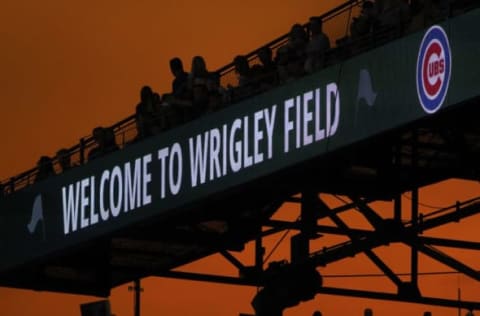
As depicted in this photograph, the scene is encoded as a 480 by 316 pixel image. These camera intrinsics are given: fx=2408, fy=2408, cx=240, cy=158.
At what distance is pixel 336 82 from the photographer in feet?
85.9

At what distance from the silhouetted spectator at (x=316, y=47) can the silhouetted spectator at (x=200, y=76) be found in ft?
8.44

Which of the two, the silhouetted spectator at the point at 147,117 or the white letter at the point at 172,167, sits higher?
the silhouetted spectator at the point at 147,117

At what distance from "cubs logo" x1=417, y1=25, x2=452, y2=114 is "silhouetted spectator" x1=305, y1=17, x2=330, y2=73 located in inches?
93.2

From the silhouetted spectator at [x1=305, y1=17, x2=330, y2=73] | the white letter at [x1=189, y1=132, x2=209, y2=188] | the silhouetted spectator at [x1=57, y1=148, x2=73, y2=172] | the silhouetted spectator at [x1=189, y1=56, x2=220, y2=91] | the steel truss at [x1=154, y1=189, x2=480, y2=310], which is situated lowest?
the steel truss at [x1=154, y1=189, x2=480, y2=310]

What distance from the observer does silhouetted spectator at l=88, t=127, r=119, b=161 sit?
32.0 meters

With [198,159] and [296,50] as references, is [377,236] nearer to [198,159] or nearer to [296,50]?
[198,159]

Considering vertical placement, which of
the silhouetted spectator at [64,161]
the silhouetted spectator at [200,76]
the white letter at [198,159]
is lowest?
the white letter at [198,159]

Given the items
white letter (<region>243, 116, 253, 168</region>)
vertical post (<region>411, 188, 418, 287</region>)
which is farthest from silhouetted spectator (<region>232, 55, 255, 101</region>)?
vertical post (<region>411, 188, 418, 287</region>)

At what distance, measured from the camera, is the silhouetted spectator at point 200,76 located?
30406 mm

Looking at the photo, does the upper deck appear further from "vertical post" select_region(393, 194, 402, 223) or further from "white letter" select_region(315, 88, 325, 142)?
"vertical post" select_region(393, 194, 402, 223)

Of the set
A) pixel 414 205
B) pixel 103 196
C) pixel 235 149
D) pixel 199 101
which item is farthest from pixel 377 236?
pixel 103 196

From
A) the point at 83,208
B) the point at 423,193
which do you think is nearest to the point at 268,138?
the point at 83,208

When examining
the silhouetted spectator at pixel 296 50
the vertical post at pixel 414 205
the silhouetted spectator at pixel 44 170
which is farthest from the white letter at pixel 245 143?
the silhouetted spectator at pixel 44 170

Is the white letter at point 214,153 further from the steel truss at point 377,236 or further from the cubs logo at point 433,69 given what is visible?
the cubs logo at point 433,69
